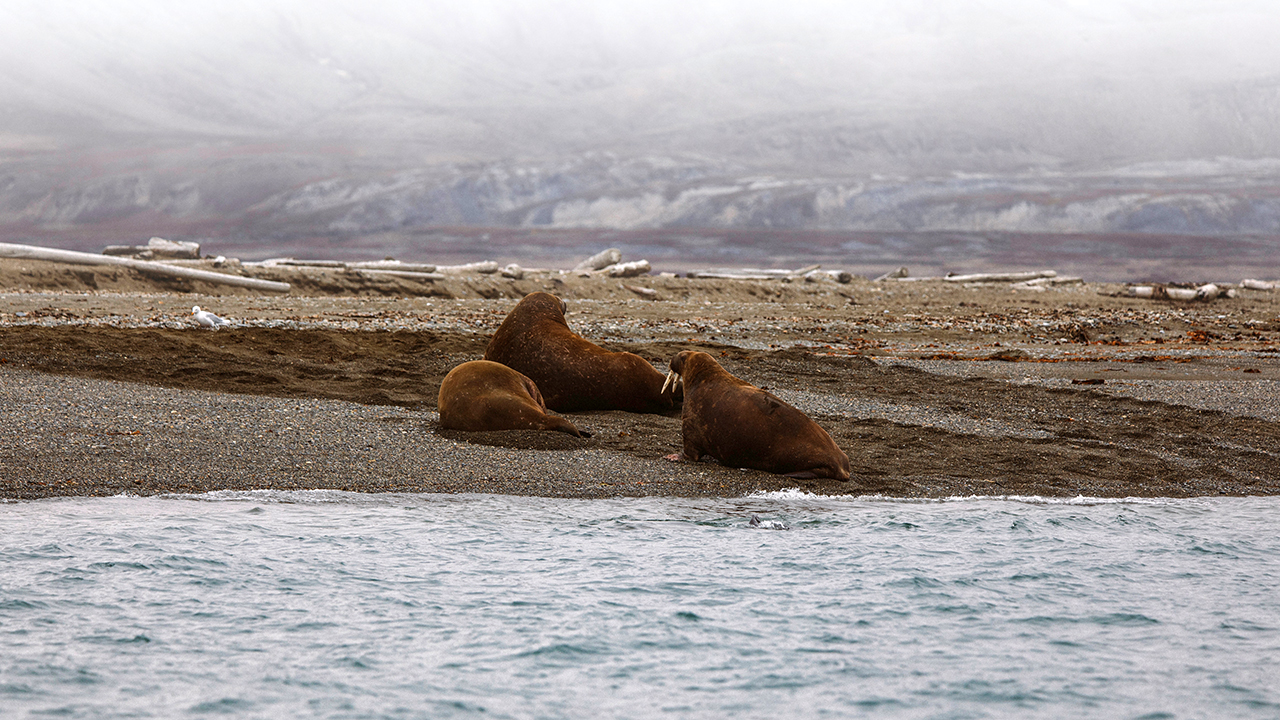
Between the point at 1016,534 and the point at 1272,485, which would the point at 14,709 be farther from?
the point at 1272,485

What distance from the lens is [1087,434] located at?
12156mm

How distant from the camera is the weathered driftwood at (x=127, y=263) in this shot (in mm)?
29328

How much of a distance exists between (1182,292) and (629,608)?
135 feet

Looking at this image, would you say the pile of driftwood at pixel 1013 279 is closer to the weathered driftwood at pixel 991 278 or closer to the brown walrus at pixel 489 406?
the weathered driftwood at pixel 991 278

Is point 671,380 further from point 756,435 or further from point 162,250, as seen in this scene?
point 162,250

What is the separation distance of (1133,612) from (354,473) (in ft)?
20.6

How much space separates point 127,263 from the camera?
1168 inches

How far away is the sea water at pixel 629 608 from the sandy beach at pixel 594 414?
790mm

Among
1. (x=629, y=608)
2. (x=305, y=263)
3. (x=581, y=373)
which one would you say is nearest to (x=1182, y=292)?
(x=305, y=263)

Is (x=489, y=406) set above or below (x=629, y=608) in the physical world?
above

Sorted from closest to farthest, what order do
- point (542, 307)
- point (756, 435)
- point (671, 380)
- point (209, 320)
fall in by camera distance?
point (756, 435) < point (671, 380) < point (542, 307) < point (209, 320)

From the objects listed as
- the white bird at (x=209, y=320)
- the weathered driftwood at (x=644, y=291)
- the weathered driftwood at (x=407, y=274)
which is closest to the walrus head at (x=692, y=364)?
the white bird at (x=209, y=320)

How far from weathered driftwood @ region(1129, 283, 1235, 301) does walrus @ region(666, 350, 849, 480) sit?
119 ft

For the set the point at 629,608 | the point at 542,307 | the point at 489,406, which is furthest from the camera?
the point at 542,307
